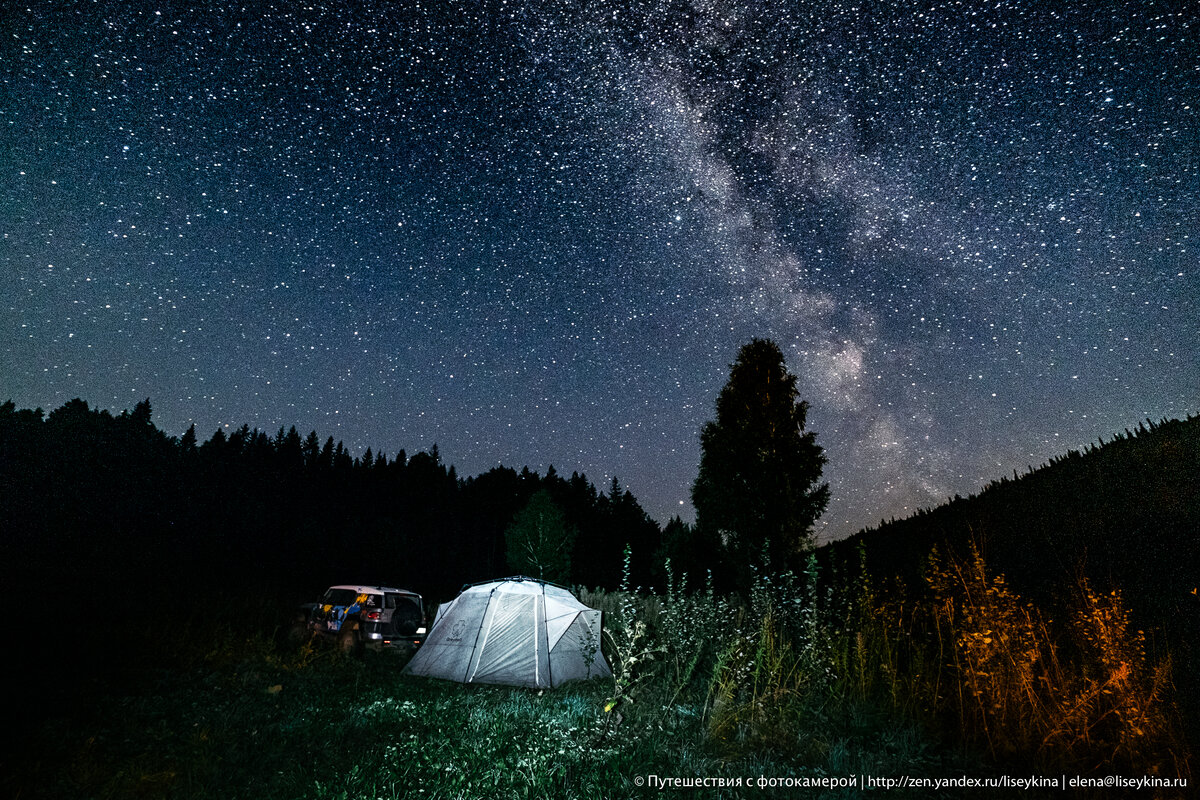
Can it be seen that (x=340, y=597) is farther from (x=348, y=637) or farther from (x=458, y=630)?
(x=458, y=630)

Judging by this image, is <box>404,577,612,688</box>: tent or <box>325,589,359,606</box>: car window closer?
<box>404,577,612,688</box>: tent

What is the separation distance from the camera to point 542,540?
1411 inches

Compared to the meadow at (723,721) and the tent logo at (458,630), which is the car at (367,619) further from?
the meadow at (723,721)

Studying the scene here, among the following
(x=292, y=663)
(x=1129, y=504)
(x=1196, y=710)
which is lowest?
(x=292, y=663)

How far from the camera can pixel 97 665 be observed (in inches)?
286

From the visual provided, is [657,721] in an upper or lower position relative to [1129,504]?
lower

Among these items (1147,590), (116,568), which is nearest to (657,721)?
(1147,590)

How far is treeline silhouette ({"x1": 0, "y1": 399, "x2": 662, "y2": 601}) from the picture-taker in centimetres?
1594

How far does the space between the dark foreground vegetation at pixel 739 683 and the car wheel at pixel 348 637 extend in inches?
23.7

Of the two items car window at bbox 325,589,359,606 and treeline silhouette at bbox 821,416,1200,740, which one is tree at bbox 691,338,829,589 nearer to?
treeline silhouette at bbox 821,416,1200,740

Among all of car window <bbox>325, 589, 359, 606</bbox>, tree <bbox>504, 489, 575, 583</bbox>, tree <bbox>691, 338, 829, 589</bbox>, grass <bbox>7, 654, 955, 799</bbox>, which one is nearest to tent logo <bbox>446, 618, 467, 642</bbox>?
grass <bbox>7, 654, 955, 799</bbox>

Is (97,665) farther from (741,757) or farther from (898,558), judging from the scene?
(898,558)

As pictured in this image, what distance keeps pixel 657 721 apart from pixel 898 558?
28.5ft

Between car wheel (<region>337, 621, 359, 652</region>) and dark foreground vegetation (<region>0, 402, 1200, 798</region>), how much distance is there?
0.60 metres
